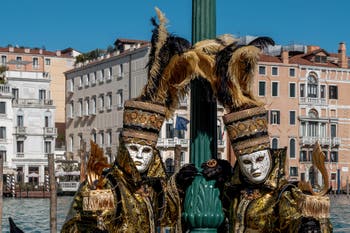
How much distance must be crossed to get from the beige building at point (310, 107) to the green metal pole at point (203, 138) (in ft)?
136

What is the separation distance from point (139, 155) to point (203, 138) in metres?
0.40

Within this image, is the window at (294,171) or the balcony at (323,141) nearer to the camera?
the window at (294,171)

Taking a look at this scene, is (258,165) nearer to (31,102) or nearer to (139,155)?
(139,155)

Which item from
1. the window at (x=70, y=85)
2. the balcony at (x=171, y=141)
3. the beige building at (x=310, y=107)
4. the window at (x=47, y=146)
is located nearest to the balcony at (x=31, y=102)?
the window at (x=47, y=146)

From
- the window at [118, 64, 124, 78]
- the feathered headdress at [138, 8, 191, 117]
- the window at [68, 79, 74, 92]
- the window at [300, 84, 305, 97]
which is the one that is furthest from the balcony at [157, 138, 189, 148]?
the feathered headdress at [138, 8, 191, 117]

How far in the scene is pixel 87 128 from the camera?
164 feet

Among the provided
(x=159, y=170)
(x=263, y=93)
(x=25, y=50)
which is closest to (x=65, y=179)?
(x=263, y=93)

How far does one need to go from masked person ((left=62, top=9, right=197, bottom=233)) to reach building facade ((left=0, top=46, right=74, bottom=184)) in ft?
136

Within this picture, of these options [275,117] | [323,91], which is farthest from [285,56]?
[323,91]

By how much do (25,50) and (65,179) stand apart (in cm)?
1766

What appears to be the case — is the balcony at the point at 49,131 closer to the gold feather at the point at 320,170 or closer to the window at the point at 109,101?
the window at the point at 109,101

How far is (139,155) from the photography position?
208 inches

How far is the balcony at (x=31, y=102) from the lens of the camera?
47.8 m

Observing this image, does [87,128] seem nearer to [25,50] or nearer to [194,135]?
[25,50]
